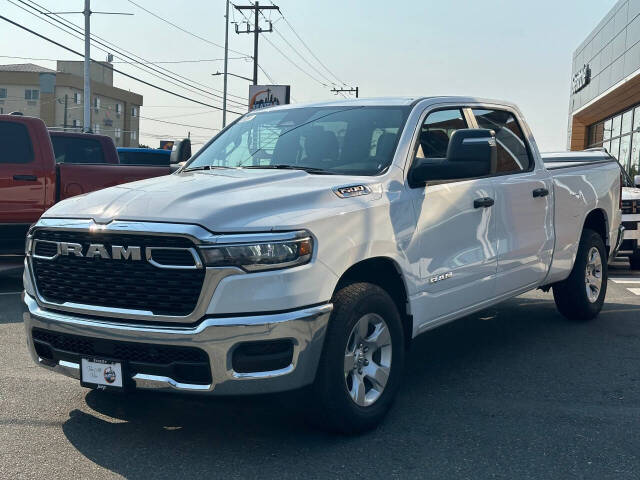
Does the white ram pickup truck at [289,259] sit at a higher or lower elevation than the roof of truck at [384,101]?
lower

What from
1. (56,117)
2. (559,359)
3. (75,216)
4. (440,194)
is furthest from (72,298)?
(56,117)

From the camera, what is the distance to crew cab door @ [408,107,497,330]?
16.7 ft

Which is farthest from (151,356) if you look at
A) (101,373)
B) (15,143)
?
(15,143)

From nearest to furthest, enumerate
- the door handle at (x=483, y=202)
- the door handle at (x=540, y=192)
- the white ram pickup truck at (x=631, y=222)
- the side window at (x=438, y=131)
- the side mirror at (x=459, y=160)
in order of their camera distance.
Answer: the side mirror at (x=459, y=160) < the side window at (x=438, y=131) < the door handle at (x=483, y=202) < the door handle at (x=540, y=192) < the white ram pickup truck at (x=631, y=222)

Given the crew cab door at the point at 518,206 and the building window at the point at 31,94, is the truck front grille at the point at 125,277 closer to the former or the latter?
the crew cab door at the point at 518,206

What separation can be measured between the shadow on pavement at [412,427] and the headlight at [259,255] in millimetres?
669

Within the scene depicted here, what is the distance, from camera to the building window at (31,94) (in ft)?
297

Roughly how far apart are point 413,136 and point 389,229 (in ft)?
2.77

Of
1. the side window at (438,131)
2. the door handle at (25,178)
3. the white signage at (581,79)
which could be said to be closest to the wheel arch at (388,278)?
the side window at (438,131)

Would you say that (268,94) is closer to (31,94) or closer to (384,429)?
(384,429)

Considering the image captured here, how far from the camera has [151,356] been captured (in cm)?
411

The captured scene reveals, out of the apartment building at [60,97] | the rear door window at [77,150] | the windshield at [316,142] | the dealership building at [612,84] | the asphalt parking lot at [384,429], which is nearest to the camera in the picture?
the asphalt parking lot at [384,429]

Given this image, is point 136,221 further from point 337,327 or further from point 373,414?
point 373,414

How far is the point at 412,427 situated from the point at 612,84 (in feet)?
97.6
